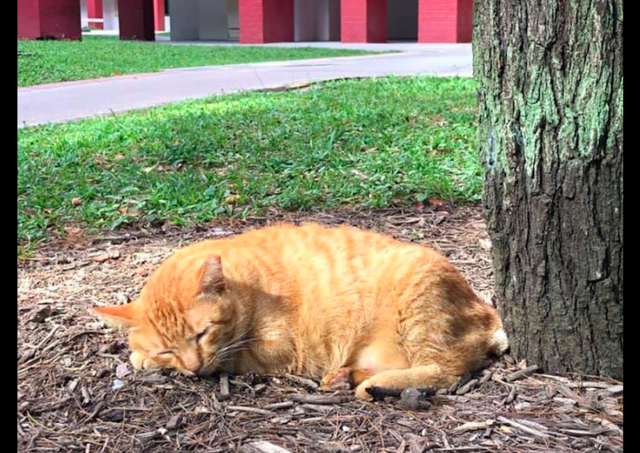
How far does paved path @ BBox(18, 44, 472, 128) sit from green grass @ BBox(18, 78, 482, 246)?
1.78 m

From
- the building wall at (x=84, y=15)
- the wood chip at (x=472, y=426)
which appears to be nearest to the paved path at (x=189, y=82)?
the wood chip at (x=472, y=426)

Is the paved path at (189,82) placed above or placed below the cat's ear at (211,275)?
above

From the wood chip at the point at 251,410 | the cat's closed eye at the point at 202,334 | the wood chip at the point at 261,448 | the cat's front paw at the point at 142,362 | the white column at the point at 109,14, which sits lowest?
the wood chip at the point at 261,448

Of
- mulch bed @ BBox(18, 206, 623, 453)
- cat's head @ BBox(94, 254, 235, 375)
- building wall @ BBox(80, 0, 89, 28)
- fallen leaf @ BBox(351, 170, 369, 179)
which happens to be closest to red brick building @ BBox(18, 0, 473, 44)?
building wall @ BBox(80, 0, 89, 28)

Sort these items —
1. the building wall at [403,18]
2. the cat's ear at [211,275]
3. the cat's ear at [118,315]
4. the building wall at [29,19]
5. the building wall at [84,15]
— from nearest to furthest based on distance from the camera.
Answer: the cat's ear at [211,275] < the cat's ear at [118,315] < the building wall at [29,19] < the building wall at [403,18] < the building wall at [84,15]

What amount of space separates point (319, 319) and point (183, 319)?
64cm

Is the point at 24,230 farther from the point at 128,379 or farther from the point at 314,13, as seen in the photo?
the point at 314,13

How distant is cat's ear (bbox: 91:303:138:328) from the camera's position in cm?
334

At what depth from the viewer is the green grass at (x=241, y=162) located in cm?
590

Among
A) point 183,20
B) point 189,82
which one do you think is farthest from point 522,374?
point 183,20

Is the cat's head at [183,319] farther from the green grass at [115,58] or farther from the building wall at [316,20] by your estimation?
the building wall at [316,20]

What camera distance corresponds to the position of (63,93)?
43.1ft
